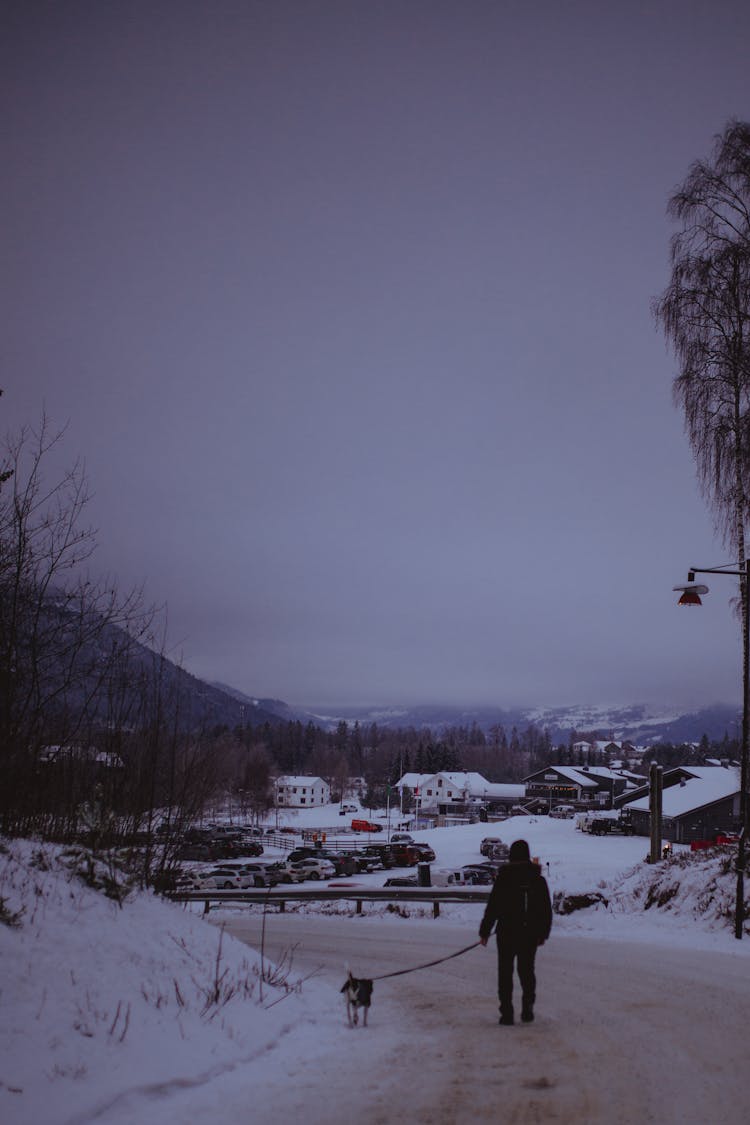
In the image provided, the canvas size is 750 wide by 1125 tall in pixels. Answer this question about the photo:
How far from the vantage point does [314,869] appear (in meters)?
37.8

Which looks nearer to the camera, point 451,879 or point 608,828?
point 451,879

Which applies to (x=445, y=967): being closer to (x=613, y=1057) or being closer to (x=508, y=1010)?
(x=508, y=1010)

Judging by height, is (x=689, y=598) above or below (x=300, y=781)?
above

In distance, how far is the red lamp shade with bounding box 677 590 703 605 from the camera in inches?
564

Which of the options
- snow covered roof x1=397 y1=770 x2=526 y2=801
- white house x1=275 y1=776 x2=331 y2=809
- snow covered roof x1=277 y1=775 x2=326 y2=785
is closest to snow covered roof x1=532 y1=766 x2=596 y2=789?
snow covered roof x1=397 y1=770 x2=526 y2=801

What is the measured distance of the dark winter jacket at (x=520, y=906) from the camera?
273 inches

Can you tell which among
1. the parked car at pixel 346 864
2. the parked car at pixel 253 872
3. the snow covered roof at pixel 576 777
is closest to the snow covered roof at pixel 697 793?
the parked car at pixel 346 864

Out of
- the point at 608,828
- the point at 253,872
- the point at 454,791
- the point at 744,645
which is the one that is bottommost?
the point at 454,791

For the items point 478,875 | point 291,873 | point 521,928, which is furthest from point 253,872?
point 521,928

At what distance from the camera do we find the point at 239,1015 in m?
6.49

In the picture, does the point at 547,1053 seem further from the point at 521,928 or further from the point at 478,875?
the point at 478,875

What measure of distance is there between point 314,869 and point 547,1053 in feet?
113

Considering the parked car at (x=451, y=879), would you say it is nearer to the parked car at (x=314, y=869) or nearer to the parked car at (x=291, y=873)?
the parked car at (x=314, y=869)

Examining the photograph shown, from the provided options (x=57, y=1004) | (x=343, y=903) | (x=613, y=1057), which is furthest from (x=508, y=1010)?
(x=343, y=903)
